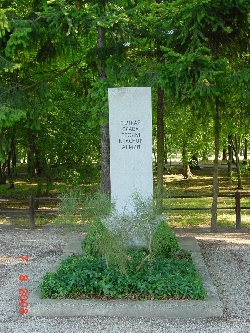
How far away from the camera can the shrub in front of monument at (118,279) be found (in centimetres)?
550

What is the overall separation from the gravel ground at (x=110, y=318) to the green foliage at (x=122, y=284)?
422 mm

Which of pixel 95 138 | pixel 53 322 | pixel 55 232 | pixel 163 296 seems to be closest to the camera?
pixel 53 322

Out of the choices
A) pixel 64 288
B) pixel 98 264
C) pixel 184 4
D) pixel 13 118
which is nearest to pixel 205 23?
pixel 184 4

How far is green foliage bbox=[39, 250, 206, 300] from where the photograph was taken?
549 cm

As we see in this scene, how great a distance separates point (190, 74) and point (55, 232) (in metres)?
5.51

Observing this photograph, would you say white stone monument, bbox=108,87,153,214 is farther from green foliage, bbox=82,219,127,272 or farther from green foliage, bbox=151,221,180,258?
green foliage, bbox=82,219,127,272

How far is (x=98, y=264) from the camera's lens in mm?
6242

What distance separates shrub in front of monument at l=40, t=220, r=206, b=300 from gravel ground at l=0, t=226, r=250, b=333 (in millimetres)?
430

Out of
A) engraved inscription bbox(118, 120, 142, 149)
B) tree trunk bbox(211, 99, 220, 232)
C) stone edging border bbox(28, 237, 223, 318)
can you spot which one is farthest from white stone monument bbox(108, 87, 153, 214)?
tree trunk bbox(211, 99, 220, 232)

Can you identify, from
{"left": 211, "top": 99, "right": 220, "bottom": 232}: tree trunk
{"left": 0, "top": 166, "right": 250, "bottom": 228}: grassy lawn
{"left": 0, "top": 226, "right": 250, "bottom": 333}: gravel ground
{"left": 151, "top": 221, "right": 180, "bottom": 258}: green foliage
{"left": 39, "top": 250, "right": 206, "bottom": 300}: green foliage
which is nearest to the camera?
{"left": 0, "top": 226, "right": 250, "bottom": 333}: gravel ground

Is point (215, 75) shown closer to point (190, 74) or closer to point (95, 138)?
point (190, 74)

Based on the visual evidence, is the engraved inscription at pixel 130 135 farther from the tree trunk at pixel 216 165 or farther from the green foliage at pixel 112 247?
the tree trunk at pixel 216 165

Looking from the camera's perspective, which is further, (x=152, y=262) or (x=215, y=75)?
(x=215, y=75)

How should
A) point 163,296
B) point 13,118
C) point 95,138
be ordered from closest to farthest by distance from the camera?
point 163,296 < point 13,118 < point 95,138
